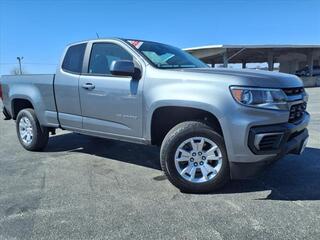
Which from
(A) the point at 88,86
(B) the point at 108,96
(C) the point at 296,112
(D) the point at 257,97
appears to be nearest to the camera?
(D) the point at 257,97

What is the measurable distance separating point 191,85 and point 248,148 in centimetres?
99

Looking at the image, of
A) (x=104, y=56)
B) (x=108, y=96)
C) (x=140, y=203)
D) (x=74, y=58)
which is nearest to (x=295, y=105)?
(x=140, y=203)

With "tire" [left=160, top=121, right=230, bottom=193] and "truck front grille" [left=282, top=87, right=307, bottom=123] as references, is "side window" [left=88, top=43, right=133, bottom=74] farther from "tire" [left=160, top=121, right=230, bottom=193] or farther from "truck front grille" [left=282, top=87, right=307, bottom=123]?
"truck front grille" [left=282, top=87, right=307, bottom=123]

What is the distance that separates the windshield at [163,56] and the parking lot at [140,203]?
1604 millimetres

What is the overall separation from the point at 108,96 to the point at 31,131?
2391 millimetres

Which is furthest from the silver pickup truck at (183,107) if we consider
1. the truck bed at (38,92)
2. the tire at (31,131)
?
the tire at (31,131)

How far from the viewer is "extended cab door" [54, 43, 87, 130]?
234 inches

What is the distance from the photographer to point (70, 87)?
5961 mm

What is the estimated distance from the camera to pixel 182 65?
5.45 m

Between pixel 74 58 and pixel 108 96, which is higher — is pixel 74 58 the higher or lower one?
the higher one

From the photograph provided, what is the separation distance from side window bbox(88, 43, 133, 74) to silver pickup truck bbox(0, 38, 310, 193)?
15 mm

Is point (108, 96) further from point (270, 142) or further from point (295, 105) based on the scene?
point (295, 105)

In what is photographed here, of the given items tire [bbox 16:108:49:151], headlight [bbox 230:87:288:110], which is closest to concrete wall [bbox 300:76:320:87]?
tire [bbox 16:108:49:151]

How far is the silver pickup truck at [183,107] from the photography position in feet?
13.7
